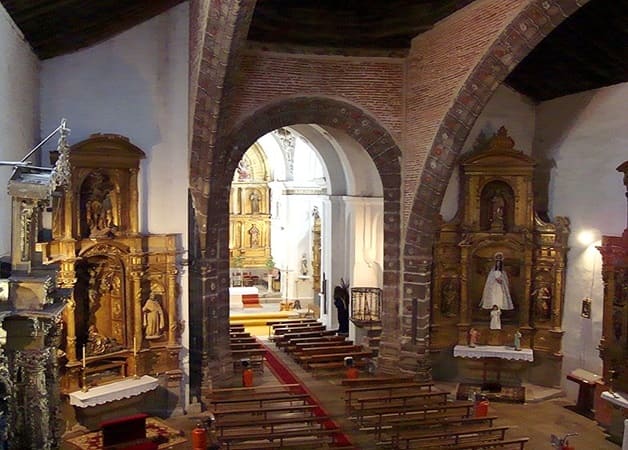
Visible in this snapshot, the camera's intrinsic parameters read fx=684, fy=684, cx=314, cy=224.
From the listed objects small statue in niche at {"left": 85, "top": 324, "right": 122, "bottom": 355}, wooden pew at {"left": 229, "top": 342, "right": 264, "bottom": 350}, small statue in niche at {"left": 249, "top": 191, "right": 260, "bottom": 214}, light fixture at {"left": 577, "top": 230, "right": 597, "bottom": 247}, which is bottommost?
wooden pew at {"left": 229, "top": 342, "right": 264, "bottom": 350}

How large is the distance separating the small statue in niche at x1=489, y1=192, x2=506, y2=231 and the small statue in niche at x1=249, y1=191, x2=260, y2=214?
40.9ft

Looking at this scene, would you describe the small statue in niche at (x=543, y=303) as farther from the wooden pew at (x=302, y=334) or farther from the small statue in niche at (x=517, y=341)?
the wooden pew at (x=302, y=334)

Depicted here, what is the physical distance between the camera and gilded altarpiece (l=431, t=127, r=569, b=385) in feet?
45.7

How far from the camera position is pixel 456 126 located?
39.8 feet

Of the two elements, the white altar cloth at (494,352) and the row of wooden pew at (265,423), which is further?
the white altar cloth at (494,352)

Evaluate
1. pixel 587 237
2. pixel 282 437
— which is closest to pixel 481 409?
pixel 282 437

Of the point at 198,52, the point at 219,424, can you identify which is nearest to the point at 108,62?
the point at 198,52

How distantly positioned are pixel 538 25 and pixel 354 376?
24.9 ft

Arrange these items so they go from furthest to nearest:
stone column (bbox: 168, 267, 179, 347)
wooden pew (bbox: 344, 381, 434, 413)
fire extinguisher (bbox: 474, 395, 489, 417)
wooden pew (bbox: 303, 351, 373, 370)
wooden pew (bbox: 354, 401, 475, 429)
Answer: wooden pew (bbox: 303, 351, 373, 370)
stone column (bbox: 168, 267, 179, 347)
wooden pew (bbox: 344, 381, 434, 413)
fire extinguisher (bbox: 474, 395, 489, 417)
wooden pew (bbox: 354, 401, 475, 429)

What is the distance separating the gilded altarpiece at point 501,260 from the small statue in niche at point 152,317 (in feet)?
18.2

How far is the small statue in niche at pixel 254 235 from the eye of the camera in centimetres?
2528

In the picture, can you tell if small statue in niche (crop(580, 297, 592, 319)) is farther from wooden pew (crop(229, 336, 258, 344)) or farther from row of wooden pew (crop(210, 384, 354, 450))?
wooden pew (crop(229, 336, 258, 344))

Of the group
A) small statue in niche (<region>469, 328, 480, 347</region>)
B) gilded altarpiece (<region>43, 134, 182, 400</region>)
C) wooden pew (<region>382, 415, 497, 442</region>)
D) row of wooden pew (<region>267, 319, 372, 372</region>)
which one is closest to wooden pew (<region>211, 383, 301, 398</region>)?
gilded altarpiece (<region>43, 134, 182, 400</region>)

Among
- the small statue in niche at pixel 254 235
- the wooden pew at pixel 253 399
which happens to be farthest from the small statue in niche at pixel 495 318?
the small statue in niche at pixel 254 235
